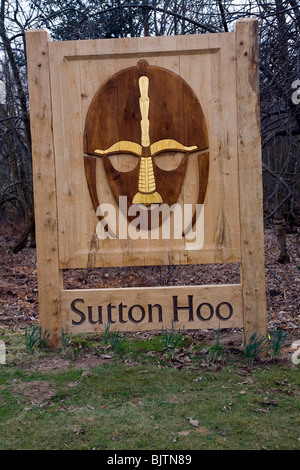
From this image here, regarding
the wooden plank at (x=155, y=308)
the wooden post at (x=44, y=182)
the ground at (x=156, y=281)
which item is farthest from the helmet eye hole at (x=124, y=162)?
the ground at (x=156, y=281)

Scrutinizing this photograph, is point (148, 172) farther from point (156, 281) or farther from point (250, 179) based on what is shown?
point (156, 281)

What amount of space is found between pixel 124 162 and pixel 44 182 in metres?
0.69

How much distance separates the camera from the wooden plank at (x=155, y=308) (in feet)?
12.8

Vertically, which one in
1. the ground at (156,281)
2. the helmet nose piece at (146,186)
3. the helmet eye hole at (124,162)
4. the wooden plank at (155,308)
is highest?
the helmet eye hole at (124,162)

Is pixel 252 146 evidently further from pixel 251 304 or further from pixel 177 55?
pixel 251 304

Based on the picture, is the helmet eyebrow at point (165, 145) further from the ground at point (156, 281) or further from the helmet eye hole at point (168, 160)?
the ground at point (156, 281)

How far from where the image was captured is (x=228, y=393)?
10.4ft

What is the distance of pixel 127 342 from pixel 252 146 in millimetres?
2082

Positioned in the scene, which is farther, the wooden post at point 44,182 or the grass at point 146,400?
the wooden post at point 44,182

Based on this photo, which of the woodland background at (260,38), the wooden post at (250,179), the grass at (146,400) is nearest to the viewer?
the grass at (146,400)

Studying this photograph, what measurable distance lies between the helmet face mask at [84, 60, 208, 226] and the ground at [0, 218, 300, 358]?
65.4 inches

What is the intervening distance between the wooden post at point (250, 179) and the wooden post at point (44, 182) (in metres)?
1.56

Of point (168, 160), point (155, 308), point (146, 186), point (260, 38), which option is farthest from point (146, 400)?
point (260, 38)
